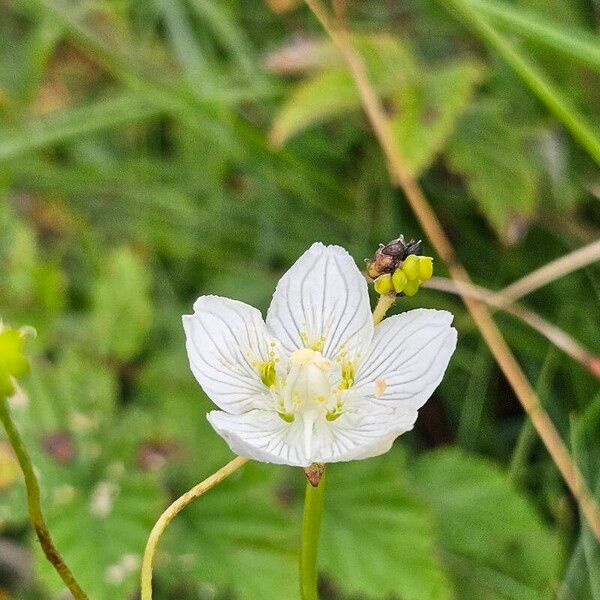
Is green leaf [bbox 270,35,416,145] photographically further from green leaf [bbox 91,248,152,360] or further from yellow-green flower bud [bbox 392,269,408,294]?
yellow-green flower bud [bbox 392,269,408,294]

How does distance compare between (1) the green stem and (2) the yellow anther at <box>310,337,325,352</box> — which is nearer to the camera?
(2) the yellow anther at <box>310,337,325,352</box>

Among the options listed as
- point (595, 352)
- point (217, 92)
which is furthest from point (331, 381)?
point (217, 92)

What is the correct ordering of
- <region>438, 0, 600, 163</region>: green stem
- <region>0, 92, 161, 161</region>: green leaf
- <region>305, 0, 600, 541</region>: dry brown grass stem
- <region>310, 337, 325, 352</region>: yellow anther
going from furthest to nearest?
<region>0, 92, 161, 161</region>: green leaf → <region>438, 0, 600, 163</region>: green stem → <region>305, 0, 600, 541</region>: dry brown grass stem → <region>310, 337, 325, 352</region>: yellow anther

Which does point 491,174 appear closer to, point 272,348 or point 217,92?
point 217,92

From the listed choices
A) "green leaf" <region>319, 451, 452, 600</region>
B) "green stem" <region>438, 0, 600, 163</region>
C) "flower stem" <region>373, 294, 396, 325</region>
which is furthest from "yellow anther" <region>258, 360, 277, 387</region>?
"green stem" <region>438, 0, 600, 163</region>

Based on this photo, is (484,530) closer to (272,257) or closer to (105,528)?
(105,528)

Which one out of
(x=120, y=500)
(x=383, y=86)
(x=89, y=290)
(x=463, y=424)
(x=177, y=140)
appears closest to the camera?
(x=120, y=500)
